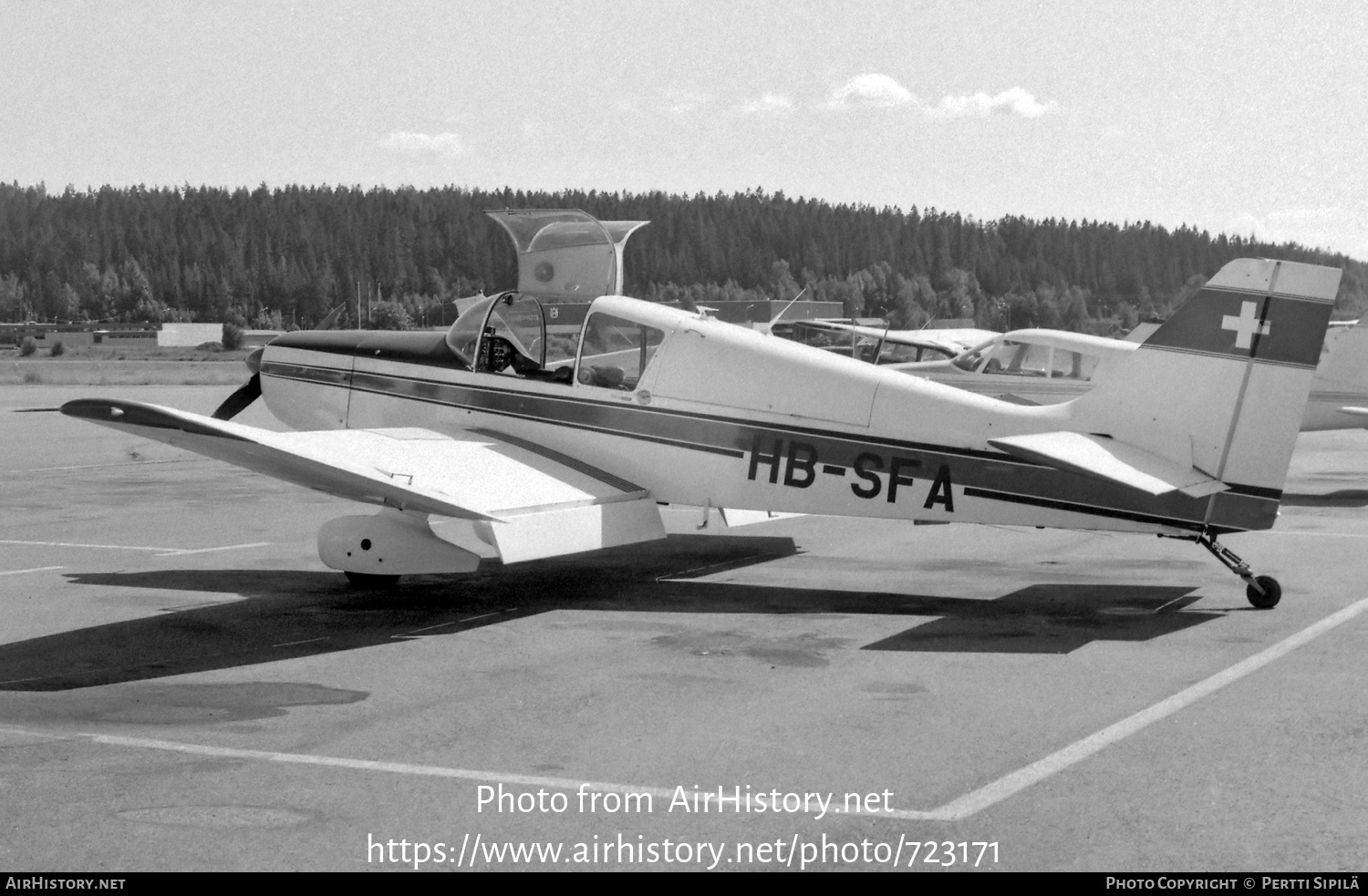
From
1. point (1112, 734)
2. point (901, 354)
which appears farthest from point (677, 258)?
point (1112, 734)

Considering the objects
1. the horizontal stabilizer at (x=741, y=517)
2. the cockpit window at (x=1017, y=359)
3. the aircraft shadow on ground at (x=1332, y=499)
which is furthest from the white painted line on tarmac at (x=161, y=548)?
the cockpit window at (x=1017, y=359)

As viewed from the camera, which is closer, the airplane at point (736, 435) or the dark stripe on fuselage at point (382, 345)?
the airplane at point (736, 435)

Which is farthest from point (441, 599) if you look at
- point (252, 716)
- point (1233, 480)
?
point (1233, 480)

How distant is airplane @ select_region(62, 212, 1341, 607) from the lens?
844 cm

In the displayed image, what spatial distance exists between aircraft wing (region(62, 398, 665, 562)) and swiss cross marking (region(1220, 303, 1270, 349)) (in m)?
3.94

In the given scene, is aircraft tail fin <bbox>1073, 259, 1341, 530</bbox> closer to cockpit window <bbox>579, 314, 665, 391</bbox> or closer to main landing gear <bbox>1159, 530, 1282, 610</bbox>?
main landing gear <bbox>1159, 530, 1282, 610</bbox>

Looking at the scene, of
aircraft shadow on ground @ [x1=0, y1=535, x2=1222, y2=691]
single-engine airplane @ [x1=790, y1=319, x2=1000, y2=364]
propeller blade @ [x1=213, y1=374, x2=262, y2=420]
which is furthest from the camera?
single-engine airplane @ [x1=790, y1=319, x2=1000, y2=364]

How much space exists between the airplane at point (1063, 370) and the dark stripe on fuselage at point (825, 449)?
8858 millimetres

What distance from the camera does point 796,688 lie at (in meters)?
6.98

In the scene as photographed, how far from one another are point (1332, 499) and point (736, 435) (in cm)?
893

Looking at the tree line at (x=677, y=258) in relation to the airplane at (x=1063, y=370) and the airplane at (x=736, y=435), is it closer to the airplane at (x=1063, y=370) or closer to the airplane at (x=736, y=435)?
the airplane at (x=1063, y=370)

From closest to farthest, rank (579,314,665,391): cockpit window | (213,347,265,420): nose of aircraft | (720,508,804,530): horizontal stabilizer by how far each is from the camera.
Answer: (579,314,665,391): cockpit window, (720,508,804,530): horizontal stabilizer, (213,347,265,420): nose of aircraft

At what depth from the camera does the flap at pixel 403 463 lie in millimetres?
8109

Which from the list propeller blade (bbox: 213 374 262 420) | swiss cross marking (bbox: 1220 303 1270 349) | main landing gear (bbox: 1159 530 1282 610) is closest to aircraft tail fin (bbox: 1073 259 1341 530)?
swiss cross marking (bbox: 1220 303 1270 349)
